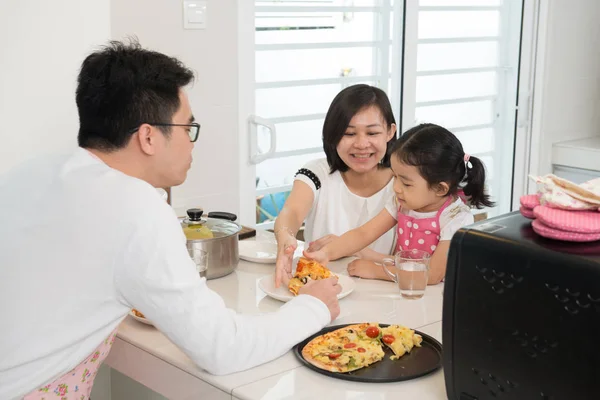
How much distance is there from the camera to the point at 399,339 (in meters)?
1.54

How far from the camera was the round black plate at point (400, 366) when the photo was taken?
142 cm

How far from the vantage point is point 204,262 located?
194cm

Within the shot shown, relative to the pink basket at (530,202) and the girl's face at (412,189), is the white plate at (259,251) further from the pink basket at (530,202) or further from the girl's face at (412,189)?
the pink basket at (530,202)

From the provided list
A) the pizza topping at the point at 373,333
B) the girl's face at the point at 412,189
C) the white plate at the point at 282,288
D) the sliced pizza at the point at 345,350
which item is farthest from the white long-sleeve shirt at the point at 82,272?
the girl's face at the point at 412,189

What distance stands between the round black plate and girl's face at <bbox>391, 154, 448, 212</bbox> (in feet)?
1.79

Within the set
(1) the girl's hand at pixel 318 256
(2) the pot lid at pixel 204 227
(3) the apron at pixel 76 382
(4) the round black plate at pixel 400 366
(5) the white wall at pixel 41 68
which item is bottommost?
(3) the apron at pixel 76 382

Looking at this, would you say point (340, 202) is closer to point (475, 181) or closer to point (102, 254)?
point (475, 181)

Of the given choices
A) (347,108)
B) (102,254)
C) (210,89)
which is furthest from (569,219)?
(210,89)

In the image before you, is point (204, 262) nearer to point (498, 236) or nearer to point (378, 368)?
point (378, 368)

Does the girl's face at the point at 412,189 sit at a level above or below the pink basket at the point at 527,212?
below

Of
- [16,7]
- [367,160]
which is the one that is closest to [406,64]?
[367,160]

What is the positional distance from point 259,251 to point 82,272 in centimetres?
89

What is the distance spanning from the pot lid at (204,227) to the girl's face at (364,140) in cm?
49

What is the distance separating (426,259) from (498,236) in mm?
641
